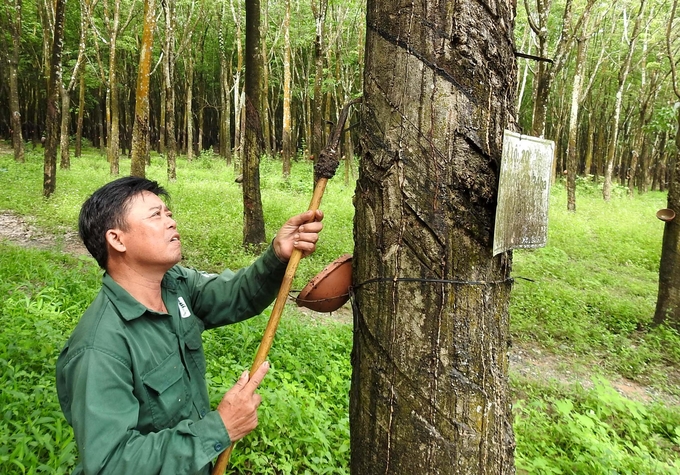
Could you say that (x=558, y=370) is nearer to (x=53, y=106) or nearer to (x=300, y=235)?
(x=300, y=235)

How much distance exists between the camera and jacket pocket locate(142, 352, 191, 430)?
155 cm

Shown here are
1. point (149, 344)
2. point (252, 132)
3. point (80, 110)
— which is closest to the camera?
point (149, 344)

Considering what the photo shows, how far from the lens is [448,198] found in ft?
4.30

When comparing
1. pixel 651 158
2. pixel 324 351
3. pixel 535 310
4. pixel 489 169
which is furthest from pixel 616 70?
pixel 489 169

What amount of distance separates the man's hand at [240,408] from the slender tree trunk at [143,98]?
842 cm

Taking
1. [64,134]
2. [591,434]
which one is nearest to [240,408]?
[591,434]

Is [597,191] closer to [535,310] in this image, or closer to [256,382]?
[535,310]

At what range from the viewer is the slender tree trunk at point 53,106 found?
11078mm

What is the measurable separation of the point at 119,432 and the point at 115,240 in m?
0.68

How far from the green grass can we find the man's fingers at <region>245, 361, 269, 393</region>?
1.35m

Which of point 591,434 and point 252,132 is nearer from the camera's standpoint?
point 591,434

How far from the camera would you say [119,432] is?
1.32 metres

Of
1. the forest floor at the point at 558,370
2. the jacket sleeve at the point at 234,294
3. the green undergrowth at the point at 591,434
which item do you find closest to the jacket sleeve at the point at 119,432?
the jacket sleeve at the point at 234,294

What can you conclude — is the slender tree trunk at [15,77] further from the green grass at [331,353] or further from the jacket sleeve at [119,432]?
the jacket sleeve at [119,432]
